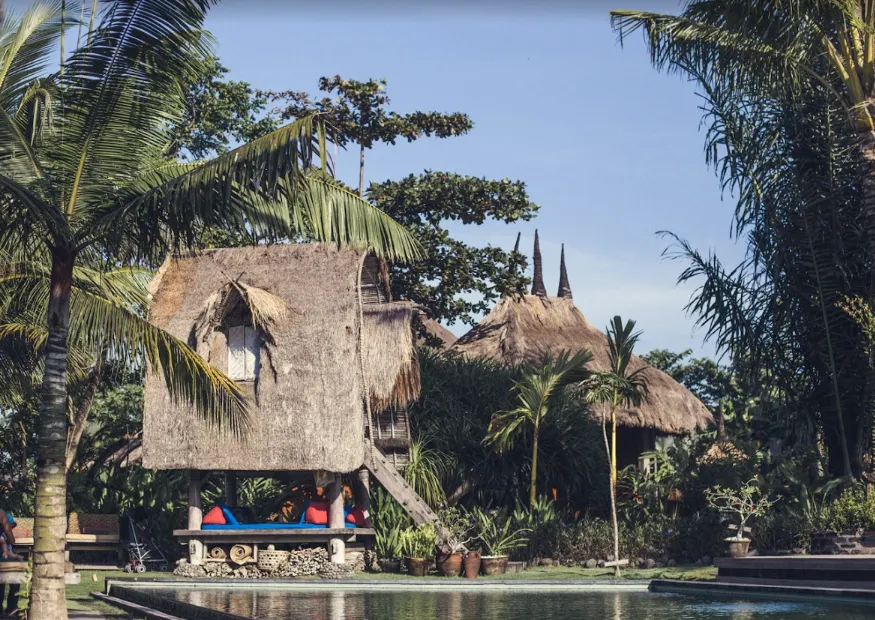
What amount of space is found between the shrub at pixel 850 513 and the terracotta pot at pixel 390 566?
6.53 meters

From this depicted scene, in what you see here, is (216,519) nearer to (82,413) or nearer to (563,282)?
(82,413)

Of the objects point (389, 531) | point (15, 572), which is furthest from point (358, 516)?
point (15, 572)

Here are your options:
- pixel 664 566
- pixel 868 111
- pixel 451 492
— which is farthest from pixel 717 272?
pixel 451 492

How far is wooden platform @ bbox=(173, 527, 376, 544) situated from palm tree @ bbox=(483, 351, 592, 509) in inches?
108

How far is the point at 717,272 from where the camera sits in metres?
19.1

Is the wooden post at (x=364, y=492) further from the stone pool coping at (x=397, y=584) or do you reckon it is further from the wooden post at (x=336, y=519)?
the stone pool coping at (x=397, y=584)

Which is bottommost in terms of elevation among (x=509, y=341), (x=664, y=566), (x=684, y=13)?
(x=664, y=566)

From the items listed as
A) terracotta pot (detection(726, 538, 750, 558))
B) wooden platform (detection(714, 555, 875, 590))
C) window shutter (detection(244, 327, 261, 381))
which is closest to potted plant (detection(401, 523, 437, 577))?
window shutter (detection(244, 327, 261, 381))

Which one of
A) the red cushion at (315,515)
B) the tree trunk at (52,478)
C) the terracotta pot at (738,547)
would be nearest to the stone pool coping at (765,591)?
the terracotta pot at (738,547)

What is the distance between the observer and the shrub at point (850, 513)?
1543 cm

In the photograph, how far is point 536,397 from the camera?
19.0m

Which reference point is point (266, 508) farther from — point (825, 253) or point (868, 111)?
point (868, 111)

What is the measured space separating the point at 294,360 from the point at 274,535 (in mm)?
2753

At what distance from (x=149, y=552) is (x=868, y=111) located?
13.4m
